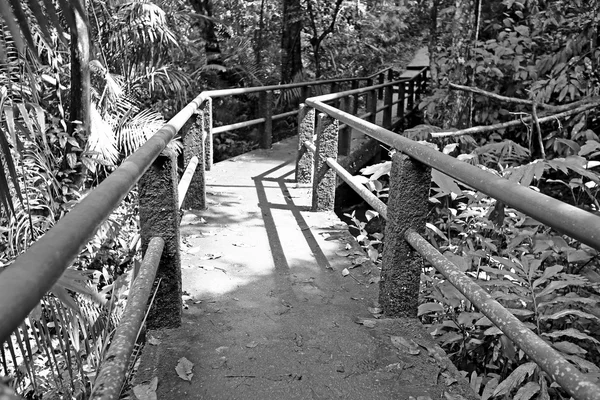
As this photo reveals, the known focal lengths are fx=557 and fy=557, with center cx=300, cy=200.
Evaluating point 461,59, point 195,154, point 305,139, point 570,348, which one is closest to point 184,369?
point 570,348

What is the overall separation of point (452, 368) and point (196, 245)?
2.15 meters

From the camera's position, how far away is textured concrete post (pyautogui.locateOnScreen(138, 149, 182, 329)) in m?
2.54

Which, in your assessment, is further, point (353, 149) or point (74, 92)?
point (353, 149)

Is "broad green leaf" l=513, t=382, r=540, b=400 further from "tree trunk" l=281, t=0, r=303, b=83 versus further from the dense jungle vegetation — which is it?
"tree trunk" l=281, t=0, r=303, b=83

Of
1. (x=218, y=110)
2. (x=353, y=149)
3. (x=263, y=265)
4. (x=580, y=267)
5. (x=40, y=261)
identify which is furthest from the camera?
(x=218, y=110)

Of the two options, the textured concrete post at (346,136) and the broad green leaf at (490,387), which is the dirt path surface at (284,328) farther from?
the textured concrete post at (346,136)

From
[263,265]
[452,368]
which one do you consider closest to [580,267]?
[452,368]

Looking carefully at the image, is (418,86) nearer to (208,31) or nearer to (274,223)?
(208,31)

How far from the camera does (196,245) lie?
3.99m

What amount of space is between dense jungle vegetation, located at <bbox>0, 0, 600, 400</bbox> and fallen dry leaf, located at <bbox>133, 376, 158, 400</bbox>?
0.99 ft

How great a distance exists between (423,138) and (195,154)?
2.99 meters

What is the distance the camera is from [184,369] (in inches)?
91.9

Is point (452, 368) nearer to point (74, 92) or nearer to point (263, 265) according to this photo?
point (263, 265)

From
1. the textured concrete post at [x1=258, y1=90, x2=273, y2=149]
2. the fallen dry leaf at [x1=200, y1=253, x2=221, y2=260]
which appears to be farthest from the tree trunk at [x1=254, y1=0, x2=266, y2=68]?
the fallen dry leaf at [x1=200, y1=253, x2=221, y2=260]
